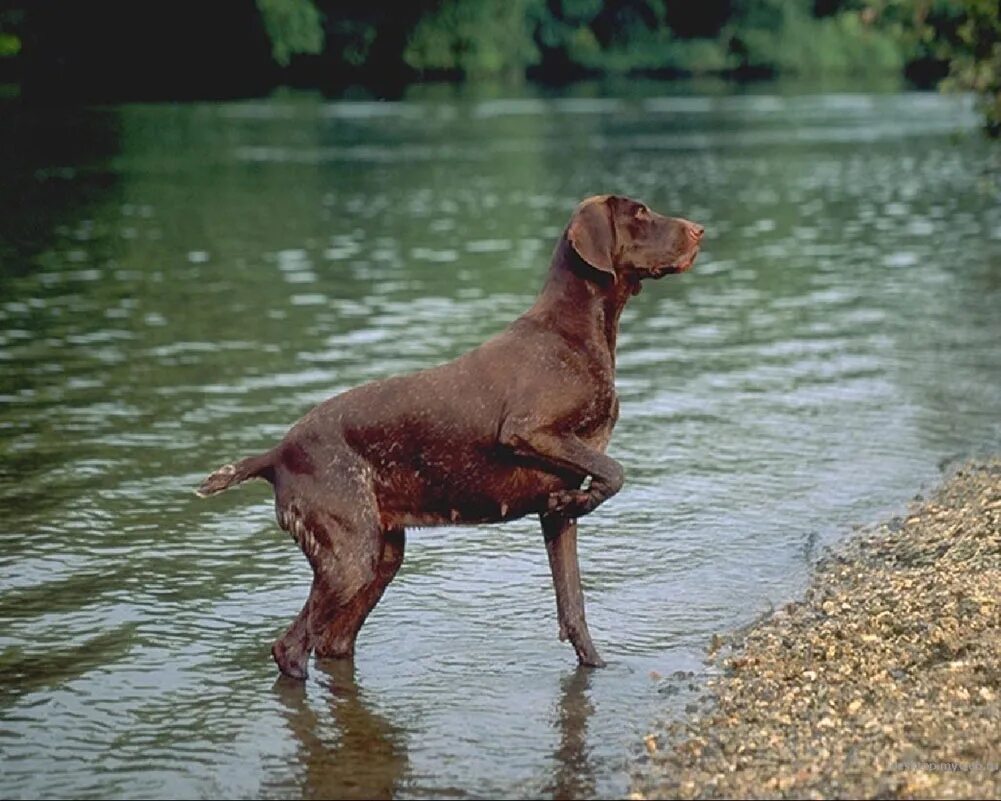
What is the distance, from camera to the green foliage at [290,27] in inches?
3049

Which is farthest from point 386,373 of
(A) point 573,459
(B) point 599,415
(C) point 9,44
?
(C) point 9,44

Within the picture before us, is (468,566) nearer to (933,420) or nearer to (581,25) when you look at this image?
(933,420)

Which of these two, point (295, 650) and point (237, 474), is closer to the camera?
point (237, 474)

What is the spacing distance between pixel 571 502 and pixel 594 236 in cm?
130

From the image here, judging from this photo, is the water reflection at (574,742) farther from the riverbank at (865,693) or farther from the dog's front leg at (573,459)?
the dog's front leg at (573,459)

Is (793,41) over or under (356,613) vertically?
under

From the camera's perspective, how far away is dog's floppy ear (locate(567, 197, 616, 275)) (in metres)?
8.78

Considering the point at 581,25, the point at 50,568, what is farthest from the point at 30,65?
→ the point at 50,568

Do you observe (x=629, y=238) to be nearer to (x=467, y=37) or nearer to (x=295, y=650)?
(x=295, y=650)

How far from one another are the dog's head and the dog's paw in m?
1.09

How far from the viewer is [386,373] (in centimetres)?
1773

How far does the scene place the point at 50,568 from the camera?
11023 mm

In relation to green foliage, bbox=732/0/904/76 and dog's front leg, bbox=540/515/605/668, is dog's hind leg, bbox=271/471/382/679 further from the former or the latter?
green foliage, bbox=732/0/904/76

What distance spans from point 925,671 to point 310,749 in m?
2.83
